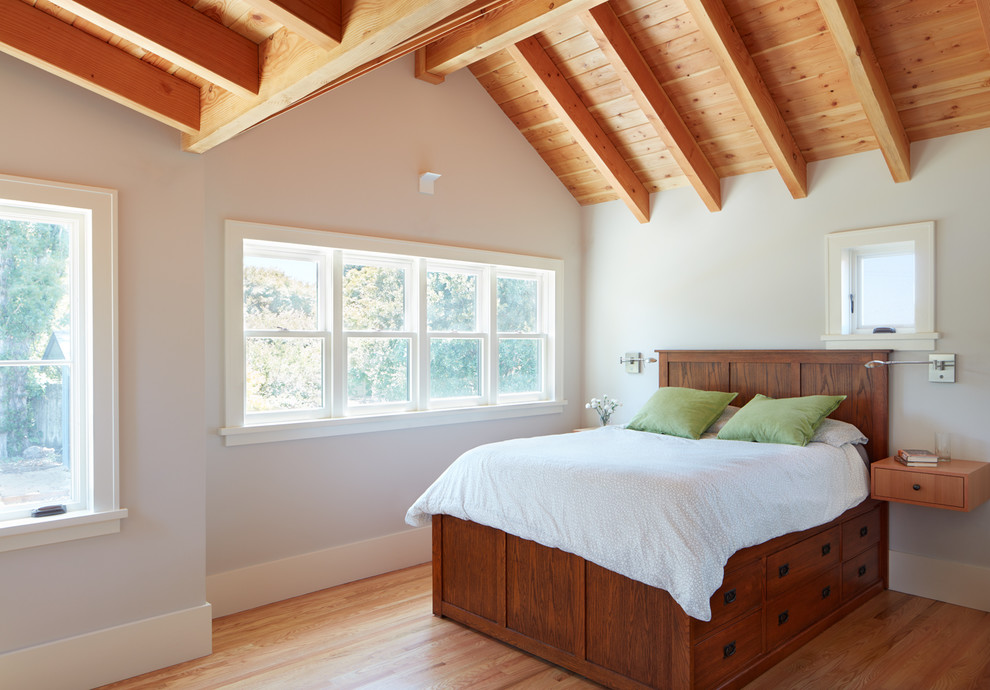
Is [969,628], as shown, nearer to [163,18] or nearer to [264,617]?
[264,617]

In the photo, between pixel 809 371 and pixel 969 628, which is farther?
pixel 809 371

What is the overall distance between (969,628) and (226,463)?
3.80m

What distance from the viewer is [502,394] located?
5.07 m

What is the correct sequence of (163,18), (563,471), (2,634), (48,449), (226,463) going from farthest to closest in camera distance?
(226,463)
(563,471)
(48,449)
(2,634)
(163,18)

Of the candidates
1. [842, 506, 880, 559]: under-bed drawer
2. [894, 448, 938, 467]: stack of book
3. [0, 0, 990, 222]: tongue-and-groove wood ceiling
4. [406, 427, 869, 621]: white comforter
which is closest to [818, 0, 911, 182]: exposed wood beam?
[0, 0, 990, 222]: tongue-and-groove wood ceiling

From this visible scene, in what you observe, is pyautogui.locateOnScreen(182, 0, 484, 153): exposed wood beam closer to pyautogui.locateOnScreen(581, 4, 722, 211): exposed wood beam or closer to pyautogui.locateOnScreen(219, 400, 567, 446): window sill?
pyautogui.locateOnScreen(219, 400, 567, 446): window sill

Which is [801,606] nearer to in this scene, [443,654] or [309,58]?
[443,654]

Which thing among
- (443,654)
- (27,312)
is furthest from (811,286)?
(27,312)

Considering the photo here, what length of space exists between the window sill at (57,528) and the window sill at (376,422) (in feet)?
2.79

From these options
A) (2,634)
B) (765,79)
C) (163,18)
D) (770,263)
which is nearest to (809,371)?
(770,263)

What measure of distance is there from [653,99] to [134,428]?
3.26 meters

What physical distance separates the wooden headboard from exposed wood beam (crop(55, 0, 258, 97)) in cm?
335

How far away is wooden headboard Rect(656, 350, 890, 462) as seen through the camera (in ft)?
12.9

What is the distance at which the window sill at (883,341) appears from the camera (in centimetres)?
380
